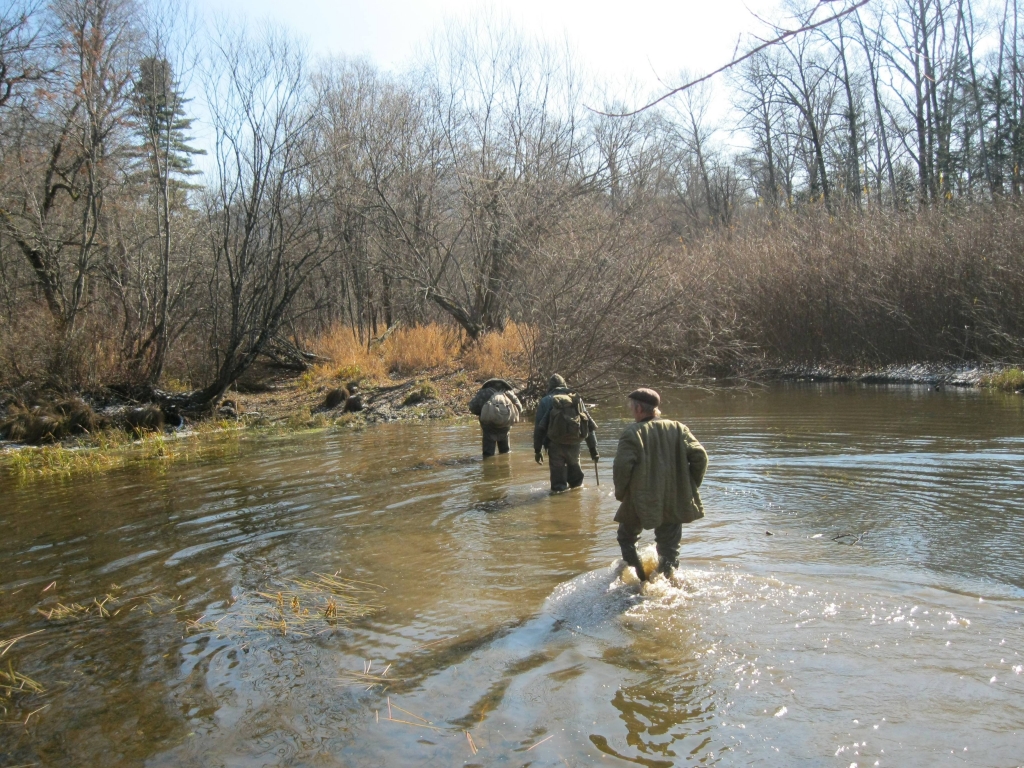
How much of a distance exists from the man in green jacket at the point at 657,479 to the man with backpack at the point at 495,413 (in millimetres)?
6207

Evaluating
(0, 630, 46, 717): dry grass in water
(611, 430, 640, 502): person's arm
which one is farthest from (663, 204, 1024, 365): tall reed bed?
(0, 630, 46, 717): dry grass in water

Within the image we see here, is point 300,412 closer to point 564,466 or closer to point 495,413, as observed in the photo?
point 495,413

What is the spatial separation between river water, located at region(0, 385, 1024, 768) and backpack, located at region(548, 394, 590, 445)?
762 millimetres

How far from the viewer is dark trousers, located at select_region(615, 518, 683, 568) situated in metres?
6.30

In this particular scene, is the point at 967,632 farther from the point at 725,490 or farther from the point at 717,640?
the point at 725,490

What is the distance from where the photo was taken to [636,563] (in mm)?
6406

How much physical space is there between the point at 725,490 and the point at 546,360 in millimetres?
9330

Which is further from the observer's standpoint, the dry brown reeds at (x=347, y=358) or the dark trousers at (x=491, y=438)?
the dry brown reeds at (x=347, y=358)

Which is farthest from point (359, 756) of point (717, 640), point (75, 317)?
point (75, 317)

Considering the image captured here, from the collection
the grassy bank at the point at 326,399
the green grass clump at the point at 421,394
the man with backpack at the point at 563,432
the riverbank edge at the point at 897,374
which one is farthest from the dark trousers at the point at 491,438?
the riverbank edge at the point at 897,374

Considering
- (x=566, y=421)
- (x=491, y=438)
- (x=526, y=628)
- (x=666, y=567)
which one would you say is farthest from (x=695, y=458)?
(x=491, y=438)

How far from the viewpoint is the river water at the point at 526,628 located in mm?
4219

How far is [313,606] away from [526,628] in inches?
70.4

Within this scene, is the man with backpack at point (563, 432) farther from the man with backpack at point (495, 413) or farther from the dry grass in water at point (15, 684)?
the dry grass in water at point (15, 684)
